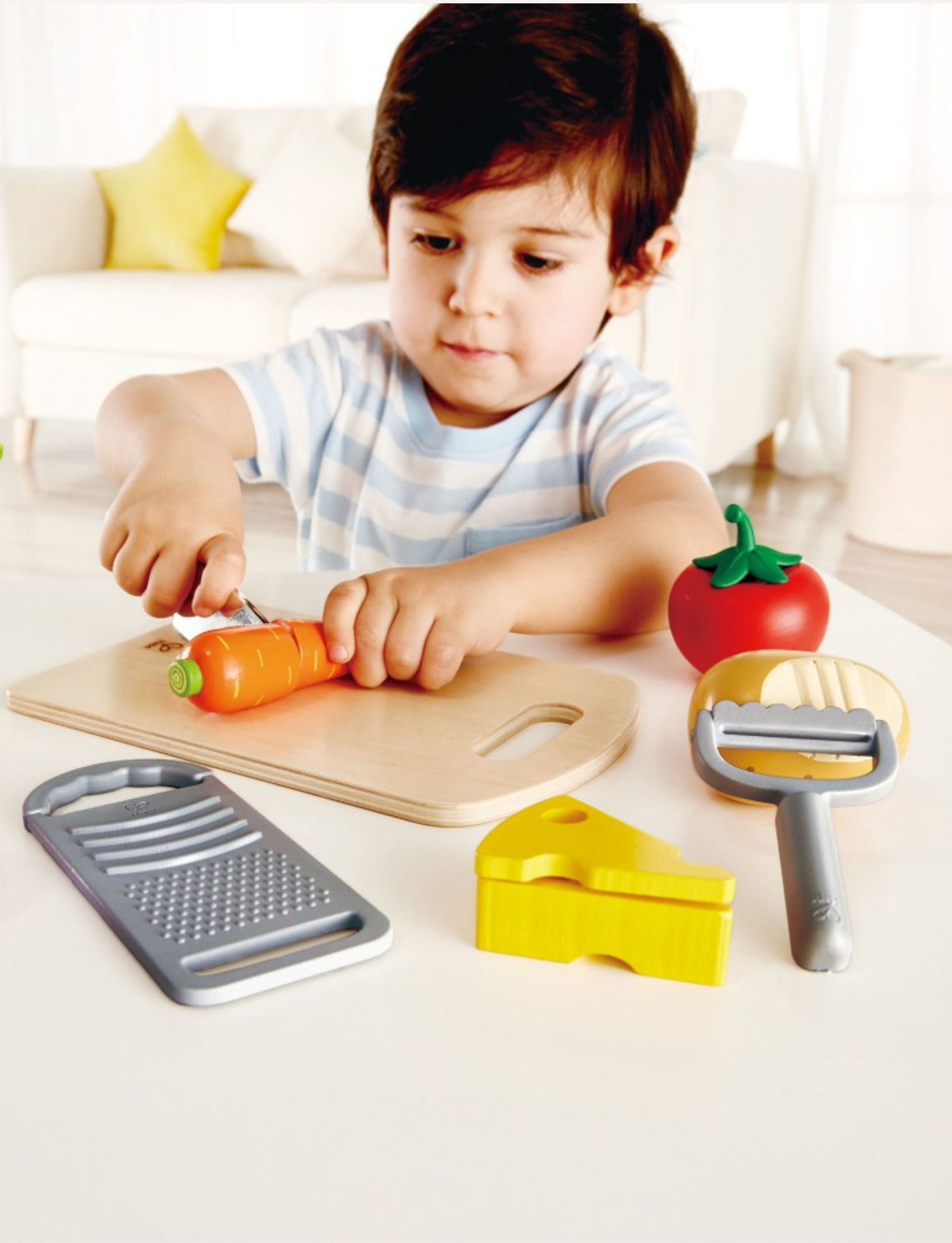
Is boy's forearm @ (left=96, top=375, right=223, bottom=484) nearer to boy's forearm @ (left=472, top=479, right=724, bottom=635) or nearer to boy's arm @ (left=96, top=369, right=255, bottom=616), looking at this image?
boy's arm @ (left=96, top=369, right=255, bottom=616)

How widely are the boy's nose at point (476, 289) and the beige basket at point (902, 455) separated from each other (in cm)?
198

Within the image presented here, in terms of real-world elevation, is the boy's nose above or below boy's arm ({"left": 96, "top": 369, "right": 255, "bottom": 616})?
above

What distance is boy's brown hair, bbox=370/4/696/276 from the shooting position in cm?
93

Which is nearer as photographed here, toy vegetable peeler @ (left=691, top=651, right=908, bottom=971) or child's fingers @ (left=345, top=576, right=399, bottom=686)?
toy vegetable peeler @ (left=691, top=651, right=908, bottom=971)

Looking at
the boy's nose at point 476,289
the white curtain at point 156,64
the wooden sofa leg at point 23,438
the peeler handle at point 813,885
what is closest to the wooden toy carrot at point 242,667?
the peeler handle at point 813,885

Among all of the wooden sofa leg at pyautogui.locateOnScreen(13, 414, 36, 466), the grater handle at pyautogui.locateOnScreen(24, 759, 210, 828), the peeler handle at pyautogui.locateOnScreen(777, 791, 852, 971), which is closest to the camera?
the peeler handle at pyautogui.locateOnScreen(777, 791, 852, 971)

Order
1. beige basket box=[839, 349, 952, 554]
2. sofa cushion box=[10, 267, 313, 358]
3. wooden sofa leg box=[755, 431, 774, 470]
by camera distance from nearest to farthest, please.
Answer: beige basket box=[839, 349, 952, 554]
sofa cushion box=[10, 267, 313, 358]
wooden sofa leg box=[755, 431, 774, 470]

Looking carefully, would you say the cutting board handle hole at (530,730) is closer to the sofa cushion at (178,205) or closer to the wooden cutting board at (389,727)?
the wooden cutting board at (389,727)

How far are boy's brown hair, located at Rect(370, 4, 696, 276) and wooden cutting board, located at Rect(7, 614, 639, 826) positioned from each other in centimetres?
42

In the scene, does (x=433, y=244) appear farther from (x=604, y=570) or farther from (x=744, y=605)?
(x=744, y=605)

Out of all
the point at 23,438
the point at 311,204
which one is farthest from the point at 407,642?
the point at 23,438

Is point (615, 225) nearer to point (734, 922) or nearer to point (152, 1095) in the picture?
point (734, 922)

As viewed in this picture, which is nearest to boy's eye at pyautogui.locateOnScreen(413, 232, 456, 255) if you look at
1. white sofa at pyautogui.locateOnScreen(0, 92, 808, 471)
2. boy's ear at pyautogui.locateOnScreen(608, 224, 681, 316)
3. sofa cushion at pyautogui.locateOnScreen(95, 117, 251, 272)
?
boy's ear at pyautogui.locateOnScreen(608, 224, 681, 316)

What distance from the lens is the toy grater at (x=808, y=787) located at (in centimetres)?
43
